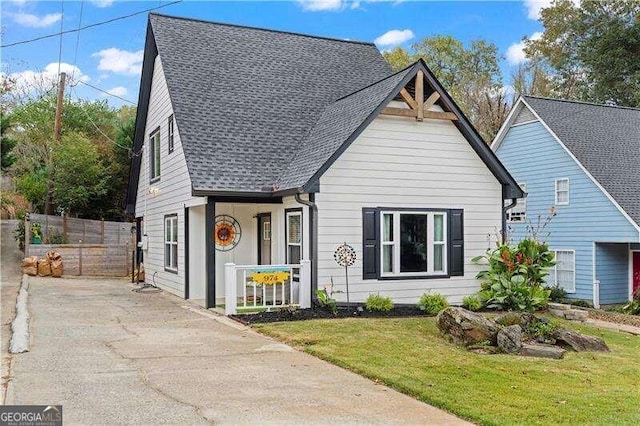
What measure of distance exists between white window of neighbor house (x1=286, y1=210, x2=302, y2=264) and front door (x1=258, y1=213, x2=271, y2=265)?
1.32 meters

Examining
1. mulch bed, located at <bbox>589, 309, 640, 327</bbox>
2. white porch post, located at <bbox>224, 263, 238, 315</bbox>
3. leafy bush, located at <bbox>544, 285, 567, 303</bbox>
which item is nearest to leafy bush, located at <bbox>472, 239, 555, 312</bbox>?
mulch bed, located at <bbox>589, 309, 640, 327</bbox>

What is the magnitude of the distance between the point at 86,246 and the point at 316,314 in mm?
11340

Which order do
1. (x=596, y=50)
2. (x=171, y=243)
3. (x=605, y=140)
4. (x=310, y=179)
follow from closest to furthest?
(x=310, y=179), (x=171, y=243), (x=605, y=140), (x=596, y=50)

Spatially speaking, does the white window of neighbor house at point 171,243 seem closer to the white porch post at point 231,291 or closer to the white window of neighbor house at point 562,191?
the white porch post at point 231,291

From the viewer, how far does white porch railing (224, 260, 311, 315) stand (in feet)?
36.5

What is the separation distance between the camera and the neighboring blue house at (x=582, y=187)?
1923 centimetres

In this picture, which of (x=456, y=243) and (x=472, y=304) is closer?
(x=472, y=304)

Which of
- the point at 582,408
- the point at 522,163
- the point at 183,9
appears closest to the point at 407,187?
the point at 582,408

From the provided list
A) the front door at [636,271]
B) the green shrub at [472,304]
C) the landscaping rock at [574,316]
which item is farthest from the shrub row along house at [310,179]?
the front door at [636,271]

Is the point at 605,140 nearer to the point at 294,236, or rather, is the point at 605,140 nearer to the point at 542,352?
the point at 294,236

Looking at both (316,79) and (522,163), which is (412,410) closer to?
(316,79)

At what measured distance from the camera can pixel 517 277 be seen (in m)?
12.9

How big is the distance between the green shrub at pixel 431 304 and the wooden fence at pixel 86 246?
37.7 ft

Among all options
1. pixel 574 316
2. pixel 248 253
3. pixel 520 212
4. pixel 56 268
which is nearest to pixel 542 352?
pixel 574 316
